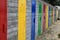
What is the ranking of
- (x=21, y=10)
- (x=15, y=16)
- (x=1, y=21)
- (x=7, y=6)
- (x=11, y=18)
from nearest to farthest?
(x=1, y=21)
(x=7, y=6)
(x=11, y=18)
(x=15, y=16)
(x=21, y=10)

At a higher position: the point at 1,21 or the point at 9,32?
the point at 1,21

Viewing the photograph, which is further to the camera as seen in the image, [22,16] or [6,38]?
[22,16]

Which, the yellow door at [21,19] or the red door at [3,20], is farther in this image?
the yellow door at [21,19]

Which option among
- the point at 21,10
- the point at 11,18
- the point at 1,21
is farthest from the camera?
the point at 21,10

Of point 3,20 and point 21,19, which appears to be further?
point 21,19

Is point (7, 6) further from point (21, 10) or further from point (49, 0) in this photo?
point (49, 0)

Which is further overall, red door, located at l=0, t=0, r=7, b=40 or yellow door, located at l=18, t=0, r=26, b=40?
yellow door, located at l=18, t=0, r=26, b=40

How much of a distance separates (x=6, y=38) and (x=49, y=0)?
105 feet

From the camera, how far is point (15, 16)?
657cm

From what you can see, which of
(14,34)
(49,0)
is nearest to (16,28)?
(14,34)

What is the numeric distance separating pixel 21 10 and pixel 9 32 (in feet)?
4.97

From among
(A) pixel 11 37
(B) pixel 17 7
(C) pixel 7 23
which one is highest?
(B) pixel 17 7

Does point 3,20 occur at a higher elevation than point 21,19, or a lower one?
higher

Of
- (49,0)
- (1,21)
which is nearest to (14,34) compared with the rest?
(1,21)
